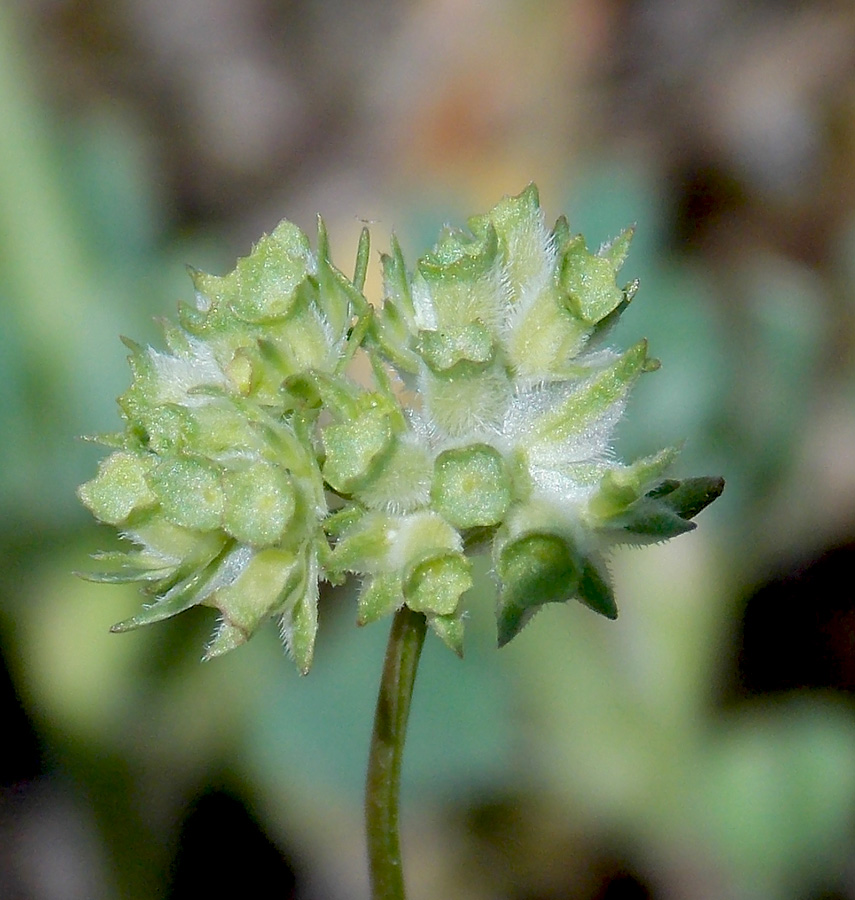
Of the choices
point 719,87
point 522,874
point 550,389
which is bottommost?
point 522,874

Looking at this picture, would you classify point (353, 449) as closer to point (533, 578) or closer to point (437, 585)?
point (437, 585)

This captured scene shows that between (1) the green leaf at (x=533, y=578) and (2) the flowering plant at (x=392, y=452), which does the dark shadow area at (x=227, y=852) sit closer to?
(2) the flowering plant at (x=392, y=452)

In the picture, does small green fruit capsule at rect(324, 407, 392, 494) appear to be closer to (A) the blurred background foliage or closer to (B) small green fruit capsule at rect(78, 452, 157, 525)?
(B) small green fruit capsule at rect(78, 452, 157, 525)

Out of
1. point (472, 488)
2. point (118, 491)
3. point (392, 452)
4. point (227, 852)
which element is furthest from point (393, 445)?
point (227, 852)

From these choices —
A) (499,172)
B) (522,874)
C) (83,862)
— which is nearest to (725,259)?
(499,172)

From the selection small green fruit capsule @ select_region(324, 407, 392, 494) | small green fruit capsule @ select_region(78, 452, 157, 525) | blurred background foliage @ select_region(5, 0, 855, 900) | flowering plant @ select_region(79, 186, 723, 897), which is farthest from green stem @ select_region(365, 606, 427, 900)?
blurred background foliage @ select_region(5, 0, 855, 900)

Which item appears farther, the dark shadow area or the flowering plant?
the dark shadow area

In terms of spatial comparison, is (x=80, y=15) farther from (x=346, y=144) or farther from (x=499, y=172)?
(x=499, y=172)
